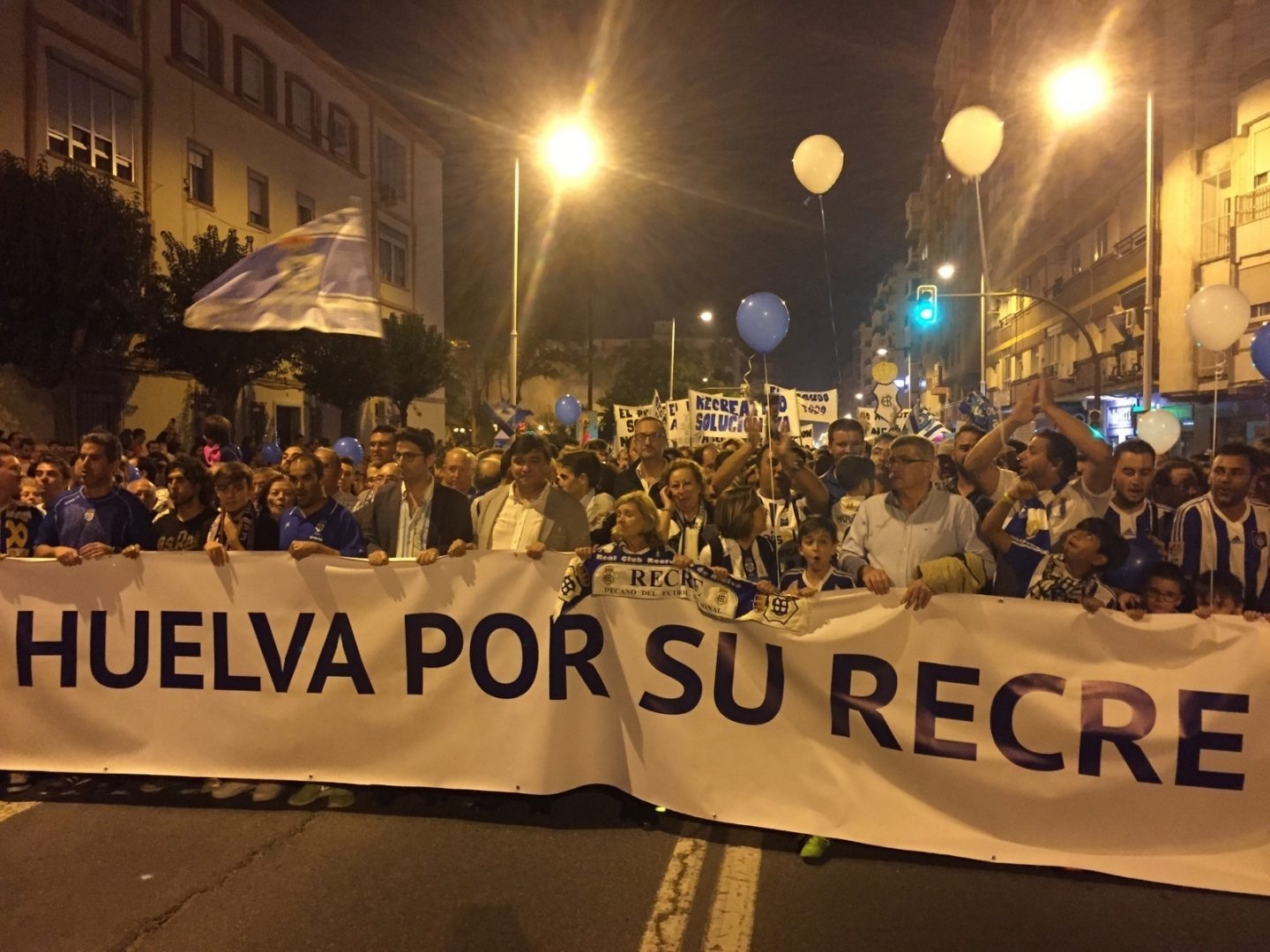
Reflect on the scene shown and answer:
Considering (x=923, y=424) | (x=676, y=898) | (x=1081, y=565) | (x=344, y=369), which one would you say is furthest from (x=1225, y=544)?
(x=344, y=369)

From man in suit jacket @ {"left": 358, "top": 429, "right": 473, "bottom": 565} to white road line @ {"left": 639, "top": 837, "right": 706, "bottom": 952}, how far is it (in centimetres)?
201

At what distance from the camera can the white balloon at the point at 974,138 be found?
31.6 ft

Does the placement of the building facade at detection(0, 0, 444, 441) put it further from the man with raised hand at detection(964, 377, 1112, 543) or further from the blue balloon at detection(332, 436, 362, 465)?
the man with raised hand at detection(964, 377, 1112, 543)

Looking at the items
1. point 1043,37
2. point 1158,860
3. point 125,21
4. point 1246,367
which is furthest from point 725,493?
point 1043,37

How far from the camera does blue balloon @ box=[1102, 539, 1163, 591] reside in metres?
4.41

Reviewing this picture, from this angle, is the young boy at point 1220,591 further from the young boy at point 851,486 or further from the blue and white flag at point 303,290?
the blue and white flag at point 303,290

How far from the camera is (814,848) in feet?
13.5

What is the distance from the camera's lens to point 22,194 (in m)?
16.6

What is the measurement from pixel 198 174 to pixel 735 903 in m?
26.4

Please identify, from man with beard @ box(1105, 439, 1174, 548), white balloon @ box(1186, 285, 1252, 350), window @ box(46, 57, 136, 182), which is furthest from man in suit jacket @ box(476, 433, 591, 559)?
window @ box(46, 57, 136, 182)

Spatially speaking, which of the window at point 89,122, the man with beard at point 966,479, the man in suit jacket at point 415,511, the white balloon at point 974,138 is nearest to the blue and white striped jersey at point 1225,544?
the man with beard at point 966,479

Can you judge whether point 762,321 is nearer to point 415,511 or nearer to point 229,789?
point 415,511

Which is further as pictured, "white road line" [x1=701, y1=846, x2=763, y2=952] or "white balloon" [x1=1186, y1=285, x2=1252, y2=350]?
"white balloon" [x1=1186, y1=285, x2=1252, y2=350]

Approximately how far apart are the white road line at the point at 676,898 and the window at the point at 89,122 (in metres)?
21.8
